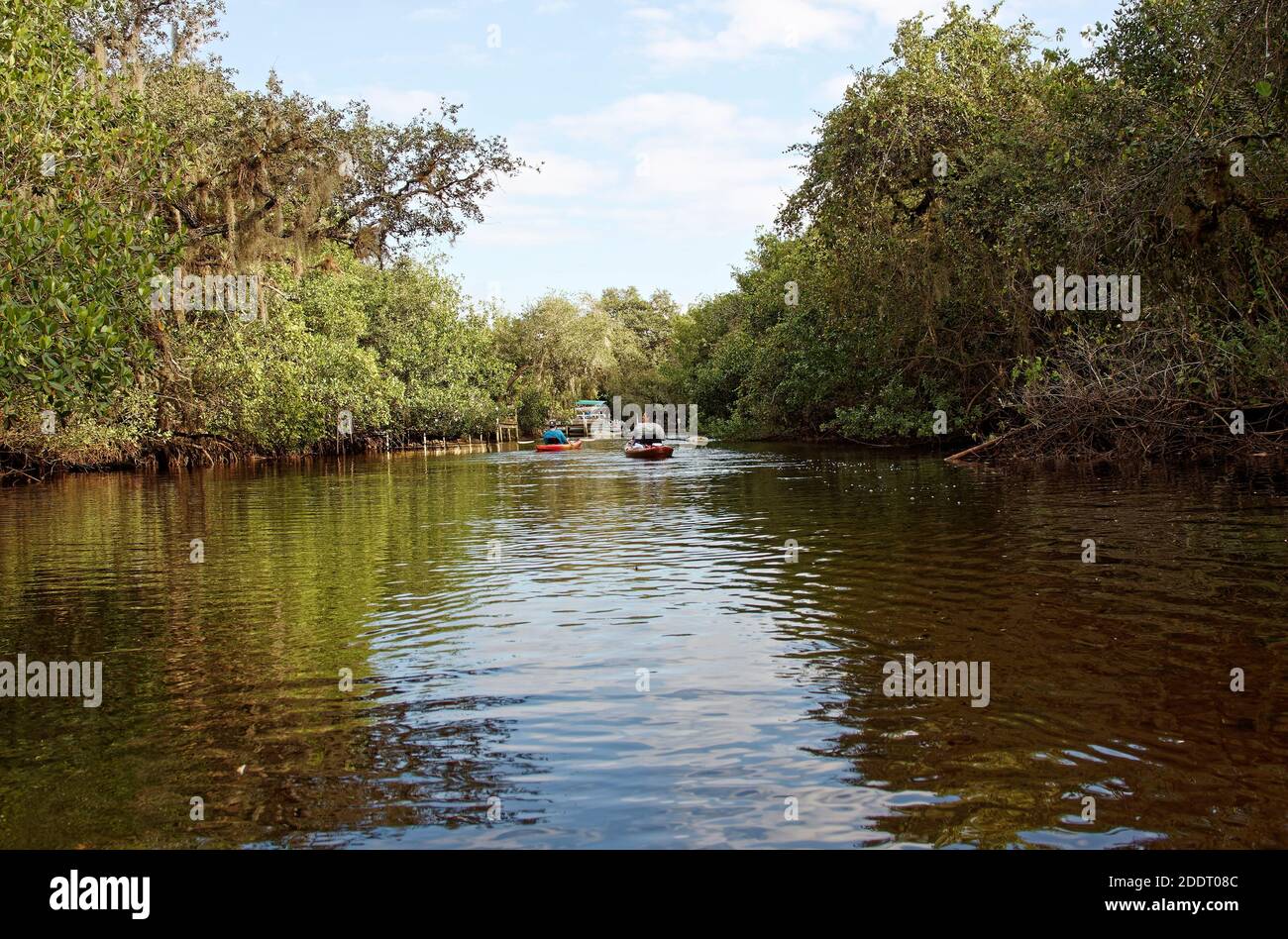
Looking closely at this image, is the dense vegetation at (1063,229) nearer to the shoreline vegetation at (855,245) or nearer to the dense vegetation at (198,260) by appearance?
the shoreline vegetation at (855,245)

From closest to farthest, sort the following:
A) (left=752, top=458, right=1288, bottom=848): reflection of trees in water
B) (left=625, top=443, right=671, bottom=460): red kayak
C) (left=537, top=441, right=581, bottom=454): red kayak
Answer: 1. (left=752, top=458, right=1288, bottom=848): reflection of trees in water
2. (left=625, top=443, right=671, bottom=460): red kayak
3. (left=537, top=441, right=581, bottom=454): red kayak

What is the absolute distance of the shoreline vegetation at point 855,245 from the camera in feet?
Answer: 57.4

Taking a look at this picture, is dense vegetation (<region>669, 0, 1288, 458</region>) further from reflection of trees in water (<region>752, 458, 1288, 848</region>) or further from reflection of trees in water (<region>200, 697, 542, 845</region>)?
reflection of trees in water (<region>200, 697, 542, 845</region>)

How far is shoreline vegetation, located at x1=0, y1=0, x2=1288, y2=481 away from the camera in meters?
17.5

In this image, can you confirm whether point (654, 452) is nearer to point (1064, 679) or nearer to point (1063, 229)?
point (1063, 229)

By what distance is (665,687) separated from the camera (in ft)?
28.3

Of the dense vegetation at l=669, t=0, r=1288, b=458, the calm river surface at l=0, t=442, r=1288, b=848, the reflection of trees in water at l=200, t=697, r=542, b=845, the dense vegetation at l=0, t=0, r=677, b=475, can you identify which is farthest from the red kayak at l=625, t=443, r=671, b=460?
the reflection of trees in water at l=200, t=697, r=542, b=845

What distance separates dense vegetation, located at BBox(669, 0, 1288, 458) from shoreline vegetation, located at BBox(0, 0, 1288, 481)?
0.11m

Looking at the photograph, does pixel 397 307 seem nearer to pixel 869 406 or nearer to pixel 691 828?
pixel 869 406

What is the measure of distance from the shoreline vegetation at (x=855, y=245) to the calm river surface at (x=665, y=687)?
5.13 meters

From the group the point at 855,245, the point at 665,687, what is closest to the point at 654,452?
the point at 855,245

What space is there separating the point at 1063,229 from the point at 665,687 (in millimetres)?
19044
